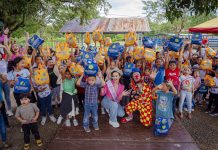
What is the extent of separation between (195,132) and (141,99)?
1366mm

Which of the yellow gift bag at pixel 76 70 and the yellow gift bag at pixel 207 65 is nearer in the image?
the yellow gift bag at pixel 76 70

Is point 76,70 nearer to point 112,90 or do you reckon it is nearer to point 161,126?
point 112,90

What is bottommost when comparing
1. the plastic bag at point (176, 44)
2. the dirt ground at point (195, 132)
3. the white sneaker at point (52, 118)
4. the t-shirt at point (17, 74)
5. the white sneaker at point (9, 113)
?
the dirt ground at point (195, 132)

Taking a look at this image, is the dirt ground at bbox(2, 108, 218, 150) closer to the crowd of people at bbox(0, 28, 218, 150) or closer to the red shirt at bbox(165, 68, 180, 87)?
the crowd of people at bbox(0, 28, 218, 150)

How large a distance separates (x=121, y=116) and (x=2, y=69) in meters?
3.12

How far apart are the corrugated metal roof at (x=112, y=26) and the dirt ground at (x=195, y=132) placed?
1418 cm

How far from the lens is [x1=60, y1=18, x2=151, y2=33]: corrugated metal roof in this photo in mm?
19589

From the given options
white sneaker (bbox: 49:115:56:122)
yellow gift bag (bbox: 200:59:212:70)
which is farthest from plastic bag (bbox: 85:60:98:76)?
yellow gift bag (bbox: 200:59:212:70)

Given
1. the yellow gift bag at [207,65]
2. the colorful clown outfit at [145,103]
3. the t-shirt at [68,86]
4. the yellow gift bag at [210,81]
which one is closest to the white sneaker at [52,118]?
the t-shirt at [68,86]

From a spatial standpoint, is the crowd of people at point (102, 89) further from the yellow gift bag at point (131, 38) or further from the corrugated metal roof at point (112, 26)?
the corrugated metal roof at point (112, 26)

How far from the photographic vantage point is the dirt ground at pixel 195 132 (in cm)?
A: 445

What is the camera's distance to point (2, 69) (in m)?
5.57

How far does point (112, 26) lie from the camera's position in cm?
2061

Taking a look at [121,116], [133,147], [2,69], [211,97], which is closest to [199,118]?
[211,97]
